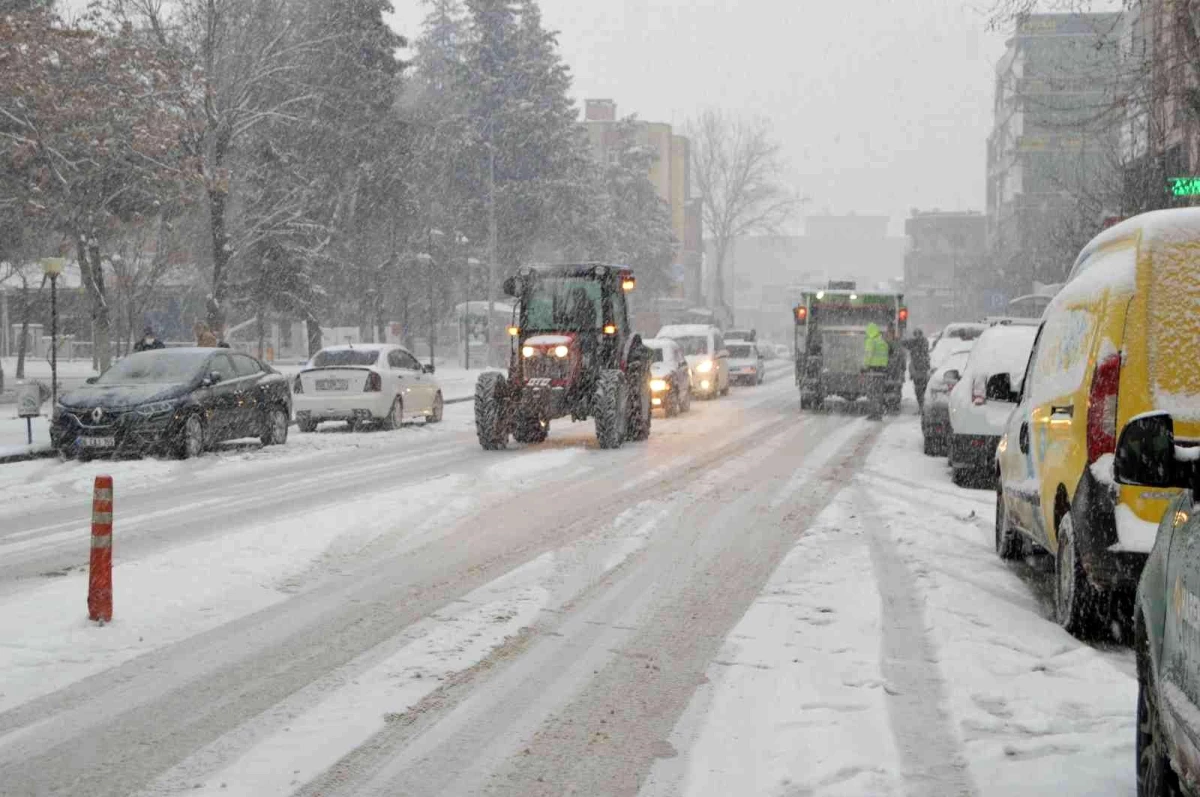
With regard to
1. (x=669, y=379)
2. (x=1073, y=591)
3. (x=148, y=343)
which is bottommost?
(x=1073, y=591)

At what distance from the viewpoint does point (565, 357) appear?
20.0m

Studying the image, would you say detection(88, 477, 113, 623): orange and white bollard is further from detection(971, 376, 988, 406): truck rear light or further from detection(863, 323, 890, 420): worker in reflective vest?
detection(863, 323, 890, 420): worker in reflective vest

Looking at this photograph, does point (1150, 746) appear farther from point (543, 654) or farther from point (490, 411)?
point (490, 411)

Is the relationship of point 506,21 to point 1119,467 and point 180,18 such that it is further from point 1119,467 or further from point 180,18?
point 1119,467

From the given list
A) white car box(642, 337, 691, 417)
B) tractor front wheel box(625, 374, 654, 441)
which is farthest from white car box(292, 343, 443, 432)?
white car box(642, 337, 691, 417)

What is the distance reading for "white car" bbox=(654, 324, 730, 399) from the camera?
3694 centimetres

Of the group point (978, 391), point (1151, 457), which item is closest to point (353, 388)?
point (978, 391)

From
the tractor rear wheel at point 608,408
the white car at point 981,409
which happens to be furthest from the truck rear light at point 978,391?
the tractor rear wheel at point 608,408

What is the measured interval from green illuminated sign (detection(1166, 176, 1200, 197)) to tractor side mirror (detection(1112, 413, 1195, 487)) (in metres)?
15.7

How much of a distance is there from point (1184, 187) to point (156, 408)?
Answer: 1325 centimetres

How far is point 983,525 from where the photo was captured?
39.9ft

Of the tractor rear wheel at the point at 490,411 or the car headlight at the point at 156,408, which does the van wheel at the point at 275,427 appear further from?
the tractor rear wheel at the point at 490,411

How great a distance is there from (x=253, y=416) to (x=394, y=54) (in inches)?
1377

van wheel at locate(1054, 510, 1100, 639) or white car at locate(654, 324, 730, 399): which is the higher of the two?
white car at locate(654, 324, 730, 399)
